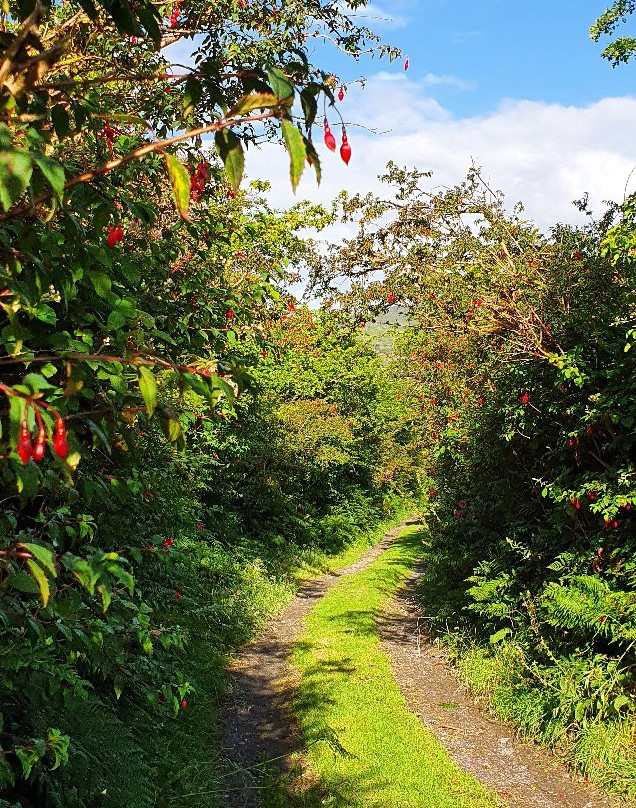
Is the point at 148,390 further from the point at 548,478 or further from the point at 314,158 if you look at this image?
the point at 548,478

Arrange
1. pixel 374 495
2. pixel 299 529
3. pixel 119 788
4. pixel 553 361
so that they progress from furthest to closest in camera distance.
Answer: pixel 374 495 → pixel 299 529 → pixel 553 361 → pixel 119 788

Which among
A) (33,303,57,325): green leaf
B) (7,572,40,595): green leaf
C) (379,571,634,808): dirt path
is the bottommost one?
(379,571,634,808): dirt path

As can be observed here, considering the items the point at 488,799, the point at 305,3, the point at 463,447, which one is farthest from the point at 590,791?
the point at 305,3

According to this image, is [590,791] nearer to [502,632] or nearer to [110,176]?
[502,632]

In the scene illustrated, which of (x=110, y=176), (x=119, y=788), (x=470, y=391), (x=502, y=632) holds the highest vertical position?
(x=110, y=176)

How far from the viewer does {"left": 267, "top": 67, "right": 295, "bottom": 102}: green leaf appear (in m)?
1.28

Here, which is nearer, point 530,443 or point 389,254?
point 530,443

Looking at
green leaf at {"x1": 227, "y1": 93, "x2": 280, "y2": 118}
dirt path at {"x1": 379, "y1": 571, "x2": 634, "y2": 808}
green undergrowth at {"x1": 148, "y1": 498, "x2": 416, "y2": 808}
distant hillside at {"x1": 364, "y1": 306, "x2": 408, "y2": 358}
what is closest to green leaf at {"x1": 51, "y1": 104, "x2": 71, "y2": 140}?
green leaf at {"x1": 227, "y1": 93, "x2": 280, "y2": 118}

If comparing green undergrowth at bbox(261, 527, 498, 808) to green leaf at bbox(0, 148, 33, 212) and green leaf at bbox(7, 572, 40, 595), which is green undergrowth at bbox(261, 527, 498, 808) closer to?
green leaf at bbox(7, 572, 40, 595)

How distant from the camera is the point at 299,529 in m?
18.5

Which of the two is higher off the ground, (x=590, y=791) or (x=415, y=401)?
(x=415, y=401)

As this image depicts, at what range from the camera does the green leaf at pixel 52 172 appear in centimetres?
126

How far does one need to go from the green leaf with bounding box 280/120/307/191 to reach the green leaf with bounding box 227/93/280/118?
102 mm

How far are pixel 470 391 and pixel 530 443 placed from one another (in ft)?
8.25
